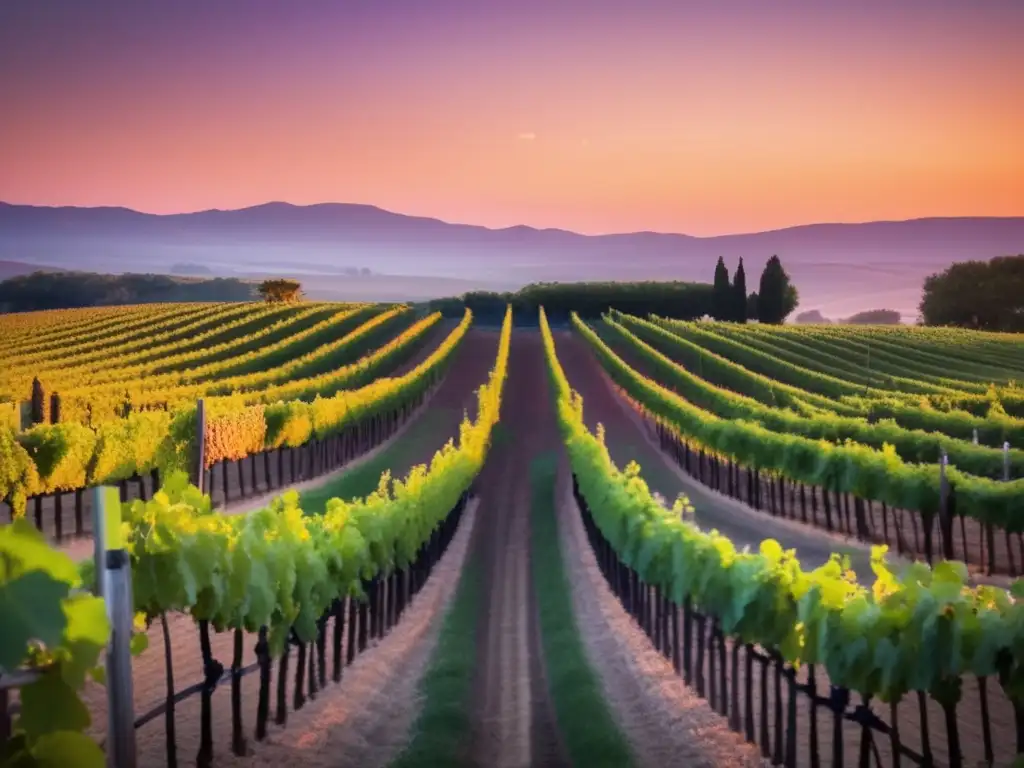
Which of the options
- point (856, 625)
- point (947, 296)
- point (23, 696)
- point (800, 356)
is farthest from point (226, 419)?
point (947, 296)

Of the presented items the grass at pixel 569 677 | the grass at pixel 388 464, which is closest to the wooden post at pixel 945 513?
the grass at pixel 569 677

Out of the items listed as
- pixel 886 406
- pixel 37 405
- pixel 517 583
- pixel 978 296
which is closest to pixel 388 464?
pixel 37 405

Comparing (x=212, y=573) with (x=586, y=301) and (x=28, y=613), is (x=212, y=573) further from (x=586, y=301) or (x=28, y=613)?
(x=586, y=301)

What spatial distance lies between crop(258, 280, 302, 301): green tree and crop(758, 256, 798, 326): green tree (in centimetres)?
4172

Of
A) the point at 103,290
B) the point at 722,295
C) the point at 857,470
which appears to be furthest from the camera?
the point at 722,295

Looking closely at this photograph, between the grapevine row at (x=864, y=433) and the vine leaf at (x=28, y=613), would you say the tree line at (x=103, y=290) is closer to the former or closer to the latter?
the grapevine row at (x=864, y=433)

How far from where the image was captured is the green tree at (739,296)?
75.1 metres

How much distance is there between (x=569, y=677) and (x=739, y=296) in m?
69.0

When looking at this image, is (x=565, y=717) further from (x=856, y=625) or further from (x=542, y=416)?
(x=542, y=416)

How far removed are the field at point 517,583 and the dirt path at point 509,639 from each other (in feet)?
0.19

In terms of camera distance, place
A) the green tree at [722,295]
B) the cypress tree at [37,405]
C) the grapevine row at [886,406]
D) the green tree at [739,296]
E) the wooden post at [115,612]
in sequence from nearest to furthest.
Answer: the wooden post at [115,612], the cypress tree at [37,405], the grapevine row at [886,406], the green tree at [739,296], the green tree at [722,295]

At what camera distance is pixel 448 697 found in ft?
31.9

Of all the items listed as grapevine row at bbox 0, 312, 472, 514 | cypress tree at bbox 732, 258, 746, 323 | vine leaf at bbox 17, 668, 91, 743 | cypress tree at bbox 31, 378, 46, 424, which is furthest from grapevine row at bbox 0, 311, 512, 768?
cypress tree at bbox 732, 258, 746, 323

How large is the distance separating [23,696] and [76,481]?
51.6 ft
